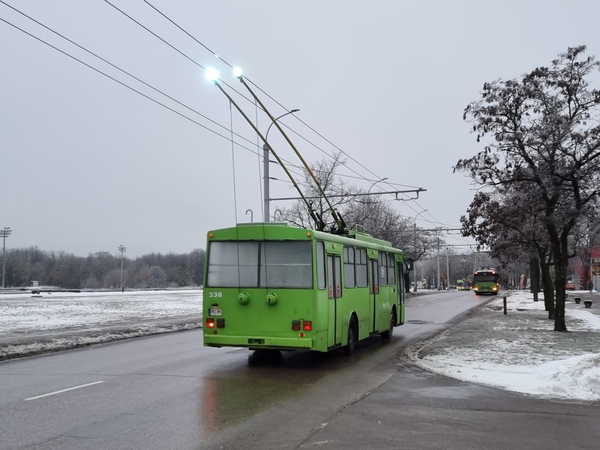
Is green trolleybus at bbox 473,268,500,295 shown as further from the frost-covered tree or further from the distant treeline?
the distant treeline

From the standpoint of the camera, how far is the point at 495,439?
6914mm

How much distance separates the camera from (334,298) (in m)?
13.2

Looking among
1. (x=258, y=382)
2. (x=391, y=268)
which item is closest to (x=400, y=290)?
(x=391, y=268)

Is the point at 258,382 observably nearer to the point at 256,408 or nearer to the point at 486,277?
the point at 256,408

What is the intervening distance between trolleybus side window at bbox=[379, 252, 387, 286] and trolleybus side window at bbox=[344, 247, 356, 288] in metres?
2.86

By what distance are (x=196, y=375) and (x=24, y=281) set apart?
141 meters

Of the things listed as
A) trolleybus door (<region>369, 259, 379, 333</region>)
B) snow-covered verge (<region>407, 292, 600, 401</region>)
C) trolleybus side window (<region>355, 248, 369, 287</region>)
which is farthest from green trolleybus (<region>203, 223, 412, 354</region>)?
trolleybus door (<region>369, 259, 379, 333</region>)

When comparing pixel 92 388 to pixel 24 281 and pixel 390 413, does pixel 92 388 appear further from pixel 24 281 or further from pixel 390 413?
pixel 24 281

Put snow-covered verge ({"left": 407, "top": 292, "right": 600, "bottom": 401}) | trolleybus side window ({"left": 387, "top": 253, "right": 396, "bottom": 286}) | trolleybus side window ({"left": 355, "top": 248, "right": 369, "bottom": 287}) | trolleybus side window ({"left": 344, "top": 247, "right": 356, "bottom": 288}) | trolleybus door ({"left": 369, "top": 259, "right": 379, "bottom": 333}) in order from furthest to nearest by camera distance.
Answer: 1. trolleybus side window ({"left": 387, "top": 253, "right": 396, "bottom": 286})
2. trolleybus door ({"left": 369, "top": 259, "right": 379, "bottom": 333})
3. trolleybus side window ({"left": 355, "top": 248, "right": 369, "bottom": 287})
4. trolleybus side window ({"left": 344, "top": 247, "right": 356, "bottom": 288})
5. snow-covered verge ({"left": 407, "top": 292, "right": 600, "bottom": 401})

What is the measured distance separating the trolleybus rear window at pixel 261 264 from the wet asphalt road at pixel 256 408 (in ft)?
5.73

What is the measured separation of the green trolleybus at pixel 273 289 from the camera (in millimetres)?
12117

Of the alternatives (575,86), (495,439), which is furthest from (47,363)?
(575,86)

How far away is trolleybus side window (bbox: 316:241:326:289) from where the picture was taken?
12430mm

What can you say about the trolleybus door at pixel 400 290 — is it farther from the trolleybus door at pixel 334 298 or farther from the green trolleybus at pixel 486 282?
the green trolleybus at pixel 486 282
